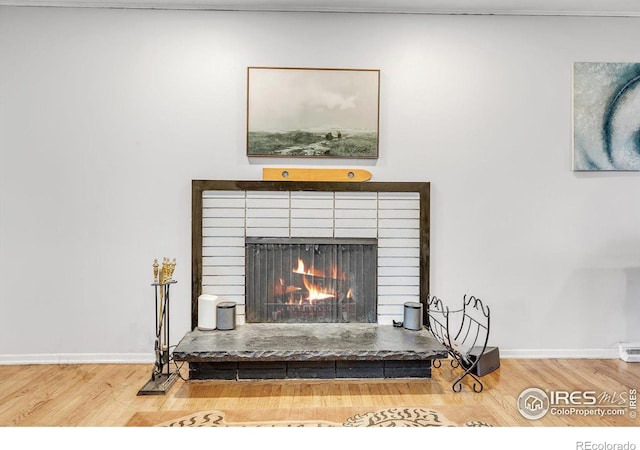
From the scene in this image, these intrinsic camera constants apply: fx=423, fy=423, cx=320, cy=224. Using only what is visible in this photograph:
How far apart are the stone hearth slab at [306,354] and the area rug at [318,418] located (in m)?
0.35

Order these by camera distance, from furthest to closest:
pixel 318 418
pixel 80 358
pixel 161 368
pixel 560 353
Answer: pixel 560 353 → pixel 80 358 → pixel 161 368 → pixel 318 418

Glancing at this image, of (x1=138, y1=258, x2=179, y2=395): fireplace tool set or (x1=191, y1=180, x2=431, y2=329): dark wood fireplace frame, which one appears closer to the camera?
(x1=138, y1=258, x2=179, y2=395): fireplace tool set

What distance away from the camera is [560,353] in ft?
→ 10.1

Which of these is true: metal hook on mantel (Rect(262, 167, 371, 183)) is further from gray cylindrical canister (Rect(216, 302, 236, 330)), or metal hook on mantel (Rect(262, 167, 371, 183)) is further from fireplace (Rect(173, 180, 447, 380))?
gray cylindrical canister (Rect(216, 302, 236, 330))

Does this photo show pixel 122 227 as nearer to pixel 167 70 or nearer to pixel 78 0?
pixel 167 70

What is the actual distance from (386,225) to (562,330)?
59.1 inches

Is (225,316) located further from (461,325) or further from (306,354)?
(461,325)

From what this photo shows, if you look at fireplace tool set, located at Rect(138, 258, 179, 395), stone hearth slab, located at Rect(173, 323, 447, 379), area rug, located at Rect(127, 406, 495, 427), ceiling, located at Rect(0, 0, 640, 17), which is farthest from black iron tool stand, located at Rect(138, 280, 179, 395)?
ceiling, located at Rect(0, 0, 640, 17)

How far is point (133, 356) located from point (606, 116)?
12.5 feet

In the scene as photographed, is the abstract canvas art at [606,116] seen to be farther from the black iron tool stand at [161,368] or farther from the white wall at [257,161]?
the black iron tool stand at [161,368]

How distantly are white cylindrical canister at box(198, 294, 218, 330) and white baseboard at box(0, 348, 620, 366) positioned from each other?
19.8 inches

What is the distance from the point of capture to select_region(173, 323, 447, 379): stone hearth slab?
251cm

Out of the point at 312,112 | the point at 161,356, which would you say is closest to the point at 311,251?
the point at 312,112

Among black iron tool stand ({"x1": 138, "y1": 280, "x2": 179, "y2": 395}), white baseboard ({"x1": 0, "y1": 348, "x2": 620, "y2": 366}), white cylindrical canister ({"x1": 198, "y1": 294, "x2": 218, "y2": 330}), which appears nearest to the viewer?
black iron tool stand ({"x1": 138, "y1": 280, "x2": 179, "y2": 395})
